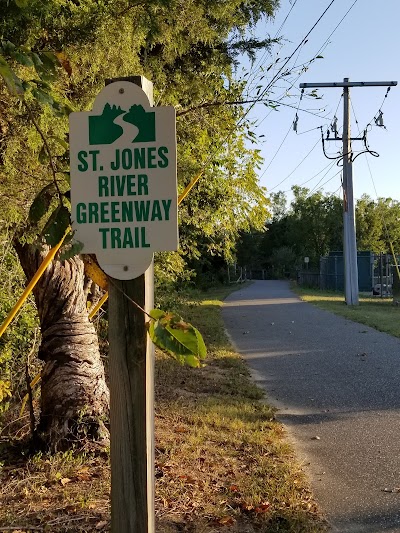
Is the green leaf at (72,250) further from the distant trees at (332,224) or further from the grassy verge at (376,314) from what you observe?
the distant trees at (332,224)

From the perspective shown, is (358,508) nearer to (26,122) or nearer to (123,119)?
(123,119)

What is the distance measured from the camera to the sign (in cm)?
243

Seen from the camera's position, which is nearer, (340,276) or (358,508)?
(358,508)

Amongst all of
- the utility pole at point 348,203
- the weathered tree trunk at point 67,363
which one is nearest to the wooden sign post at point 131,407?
the weathered tree trunk at point 67,363

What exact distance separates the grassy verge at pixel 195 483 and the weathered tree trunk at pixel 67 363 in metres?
0.23

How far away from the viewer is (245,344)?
12.8 meters

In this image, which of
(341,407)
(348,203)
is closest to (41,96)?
(341,407)

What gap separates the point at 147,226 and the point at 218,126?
3.72 metres

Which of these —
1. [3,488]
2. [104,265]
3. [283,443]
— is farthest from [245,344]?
[104,265]

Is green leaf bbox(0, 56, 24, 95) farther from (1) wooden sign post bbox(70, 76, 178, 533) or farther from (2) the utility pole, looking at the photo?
(2) the utility pole

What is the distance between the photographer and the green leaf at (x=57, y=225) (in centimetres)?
241

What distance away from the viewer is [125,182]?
2.44m

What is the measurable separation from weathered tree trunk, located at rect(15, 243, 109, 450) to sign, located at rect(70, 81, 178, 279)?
247 centimetres

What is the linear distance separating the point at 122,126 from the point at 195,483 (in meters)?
2.92
